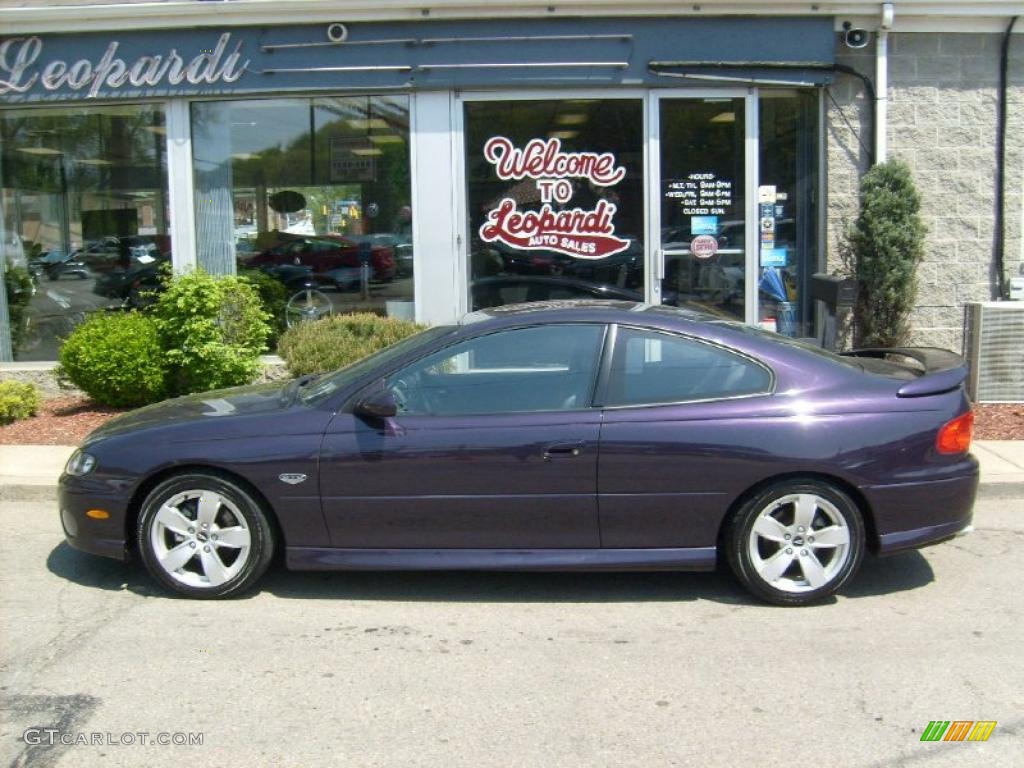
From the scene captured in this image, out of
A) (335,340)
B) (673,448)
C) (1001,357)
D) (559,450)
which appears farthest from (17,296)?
(1001,357)

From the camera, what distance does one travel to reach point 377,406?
5102 millimetres

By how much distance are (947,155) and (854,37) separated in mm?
1514

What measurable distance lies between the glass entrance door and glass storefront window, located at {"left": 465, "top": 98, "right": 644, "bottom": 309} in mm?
215

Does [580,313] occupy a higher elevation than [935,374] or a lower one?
higher

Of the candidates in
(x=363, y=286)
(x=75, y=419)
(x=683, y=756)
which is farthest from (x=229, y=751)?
(x=363, y=286)

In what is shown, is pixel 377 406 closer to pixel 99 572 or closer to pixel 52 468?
pixel 99 572

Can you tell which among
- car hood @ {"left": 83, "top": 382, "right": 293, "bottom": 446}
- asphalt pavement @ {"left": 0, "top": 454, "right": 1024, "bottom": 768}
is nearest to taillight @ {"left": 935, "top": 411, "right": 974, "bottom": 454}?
asphalt pavement @ {"left": 0, "top": 454, "right": 1024, "bottom": 768}

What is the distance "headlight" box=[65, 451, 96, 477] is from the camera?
5336mm

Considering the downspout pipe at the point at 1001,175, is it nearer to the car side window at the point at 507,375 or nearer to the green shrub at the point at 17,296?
the car side window at the point at 507,375

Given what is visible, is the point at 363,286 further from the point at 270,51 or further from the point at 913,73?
the point at 913,73

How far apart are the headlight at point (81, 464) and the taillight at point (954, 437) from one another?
13.8 feet

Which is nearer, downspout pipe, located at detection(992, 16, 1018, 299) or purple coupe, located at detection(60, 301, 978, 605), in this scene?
purple coupe, located at detection(60, 301, 978, 605)

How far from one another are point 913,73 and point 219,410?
8.01 meters

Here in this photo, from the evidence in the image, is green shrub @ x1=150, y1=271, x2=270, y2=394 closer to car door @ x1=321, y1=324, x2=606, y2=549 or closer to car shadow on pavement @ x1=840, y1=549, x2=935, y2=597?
car door @ x1=321, y1=324, x2=606, y2=549
